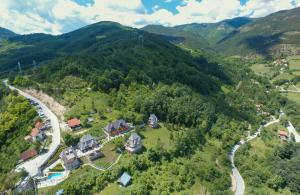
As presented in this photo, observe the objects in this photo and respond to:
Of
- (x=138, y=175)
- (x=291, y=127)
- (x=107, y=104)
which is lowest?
(x=291, y=127)

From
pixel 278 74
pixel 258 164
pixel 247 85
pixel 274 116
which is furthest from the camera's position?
pixel 278 74

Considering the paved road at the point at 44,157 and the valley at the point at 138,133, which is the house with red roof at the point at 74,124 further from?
the paved road at the point at 44,157

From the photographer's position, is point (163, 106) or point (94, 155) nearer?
point (94, 155)

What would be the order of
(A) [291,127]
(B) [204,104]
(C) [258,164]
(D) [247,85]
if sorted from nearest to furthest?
(C) [258,164] < (B) [204,104] < (A) [291,127] < (D) [247,85]

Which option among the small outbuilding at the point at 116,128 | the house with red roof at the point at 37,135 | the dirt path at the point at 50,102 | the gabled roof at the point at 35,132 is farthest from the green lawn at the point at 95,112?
the house with red roof at the point at 37,135

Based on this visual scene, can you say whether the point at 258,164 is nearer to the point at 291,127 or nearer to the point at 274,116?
the point at 291,127

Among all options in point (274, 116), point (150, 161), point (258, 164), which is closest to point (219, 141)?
point (258, 164)

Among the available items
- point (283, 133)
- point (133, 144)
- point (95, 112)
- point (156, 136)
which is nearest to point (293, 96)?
point (283, 133)

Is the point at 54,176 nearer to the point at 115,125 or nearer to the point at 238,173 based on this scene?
the point at 115,125
